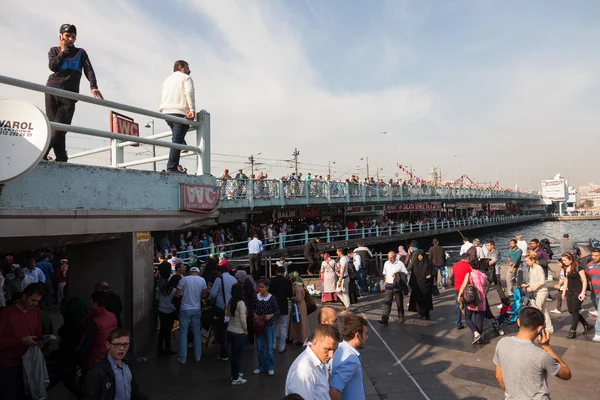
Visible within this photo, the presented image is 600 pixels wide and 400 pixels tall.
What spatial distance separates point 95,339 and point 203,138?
301 centimetres

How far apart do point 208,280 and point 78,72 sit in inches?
184

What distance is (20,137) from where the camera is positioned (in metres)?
3.19

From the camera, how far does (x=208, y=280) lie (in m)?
7.84

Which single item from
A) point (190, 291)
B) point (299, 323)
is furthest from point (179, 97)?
point (299, 323)

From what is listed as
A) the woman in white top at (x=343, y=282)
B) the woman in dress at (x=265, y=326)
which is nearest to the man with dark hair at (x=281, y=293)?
the woman in dress at (x=265, y=326)

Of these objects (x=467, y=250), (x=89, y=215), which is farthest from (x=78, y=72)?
(x=467, y=250)

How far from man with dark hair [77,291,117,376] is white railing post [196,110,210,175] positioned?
2.42m

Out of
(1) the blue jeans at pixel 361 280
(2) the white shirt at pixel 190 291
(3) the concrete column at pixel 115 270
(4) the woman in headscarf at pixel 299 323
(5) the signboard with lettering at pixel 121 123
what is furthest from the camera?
(1) the blue jeans at pixel 361 280

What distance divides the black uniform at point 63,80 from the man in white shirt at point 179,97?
3.25 feet

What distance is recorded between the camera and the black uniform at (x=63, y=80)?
173 inches

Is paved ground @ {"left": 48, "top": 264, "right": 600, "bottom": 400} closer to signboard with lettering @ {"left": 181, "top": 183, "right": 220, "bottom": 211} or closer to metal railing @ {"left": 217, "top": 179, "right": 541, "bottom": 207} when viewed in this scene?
signboard with lettering @ {"left": 181, "top": 183, "right": 220, "bottom": 211}

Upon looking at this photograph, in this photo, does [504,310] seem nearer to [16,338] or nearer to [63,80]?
[16,338]

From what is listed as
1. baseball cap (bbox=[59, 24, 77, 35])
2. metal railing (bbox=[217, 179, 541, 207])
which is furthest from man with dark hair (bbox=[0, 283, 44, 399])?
metal railing (bbox=[217, 179, 541, 207])

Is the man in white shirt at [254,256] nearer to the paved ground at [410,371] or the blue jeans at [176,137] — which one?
the paved ground at [410,371]
